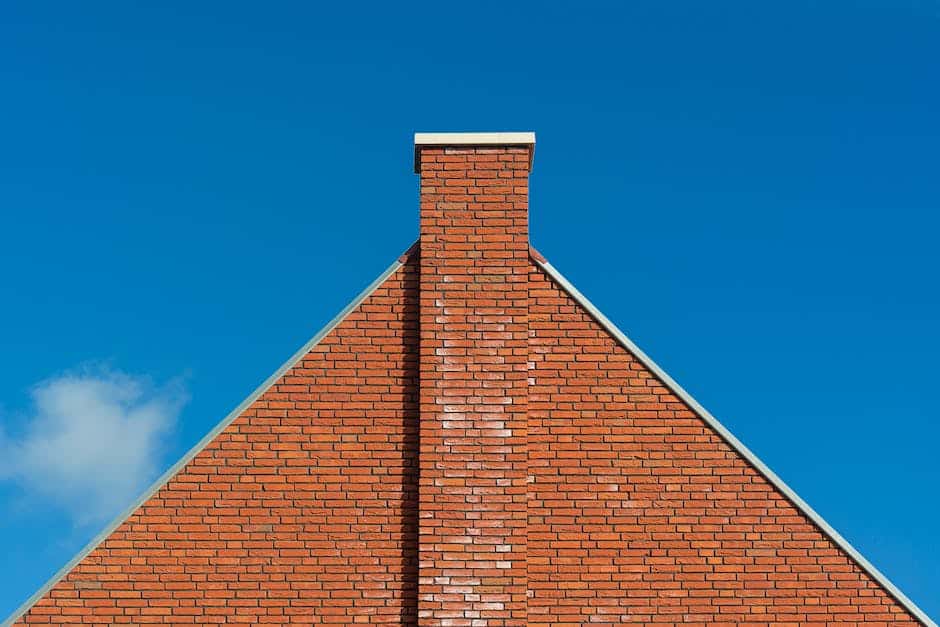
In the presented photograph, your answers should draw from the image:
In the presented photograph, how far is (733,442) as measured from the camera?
12.0 m

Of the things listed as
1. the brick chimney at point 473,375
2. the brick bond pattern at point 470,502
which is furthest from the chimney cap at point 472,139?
the brick bond pattern at point 470,502

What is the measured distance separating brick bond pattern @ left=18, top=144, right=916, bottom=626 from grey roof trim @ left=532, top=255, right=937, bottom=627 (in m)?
0.08

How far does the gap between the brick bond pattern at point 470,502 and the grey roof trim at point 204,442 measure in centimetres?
6

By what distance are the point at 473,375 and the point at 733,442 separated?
2.45 meters

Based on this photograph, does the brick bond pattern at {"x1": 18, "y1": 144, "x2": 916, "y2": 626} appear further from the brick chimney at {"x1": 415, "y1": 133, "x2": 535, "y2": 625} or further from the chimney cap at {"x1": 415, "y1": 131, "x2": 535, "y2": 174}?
the chimney cap at {"x1": 415, "y1": 131, "x2": 535, "y2": 174}

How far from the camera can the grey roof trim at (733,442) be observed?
11.8m

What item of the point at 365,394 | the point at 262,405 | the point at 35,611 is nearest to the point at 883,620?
the point at 365,394

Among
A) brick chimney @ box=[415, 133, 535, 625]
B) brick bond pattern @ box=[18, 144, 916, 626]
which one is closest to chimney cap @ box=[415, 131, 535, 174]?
brick chimney @ box=[415, 133, 535, 625]

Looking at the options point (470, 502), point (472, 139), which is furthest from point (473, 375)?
point (472, 139)

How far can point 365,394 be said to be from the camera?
12188 mm

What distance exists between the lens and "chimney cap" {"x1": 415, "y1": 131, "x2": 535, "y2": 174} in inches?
494

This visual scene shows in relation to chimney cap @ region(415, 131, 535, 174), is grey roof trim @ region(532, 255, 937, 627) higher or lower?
lower

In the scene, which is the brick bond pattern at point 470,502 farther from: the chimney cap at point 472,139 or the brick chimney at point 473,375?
the chimney cap at point 472,139

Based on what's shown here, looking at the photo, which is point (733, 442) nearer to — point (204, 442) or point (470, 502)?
point (470, 502)
